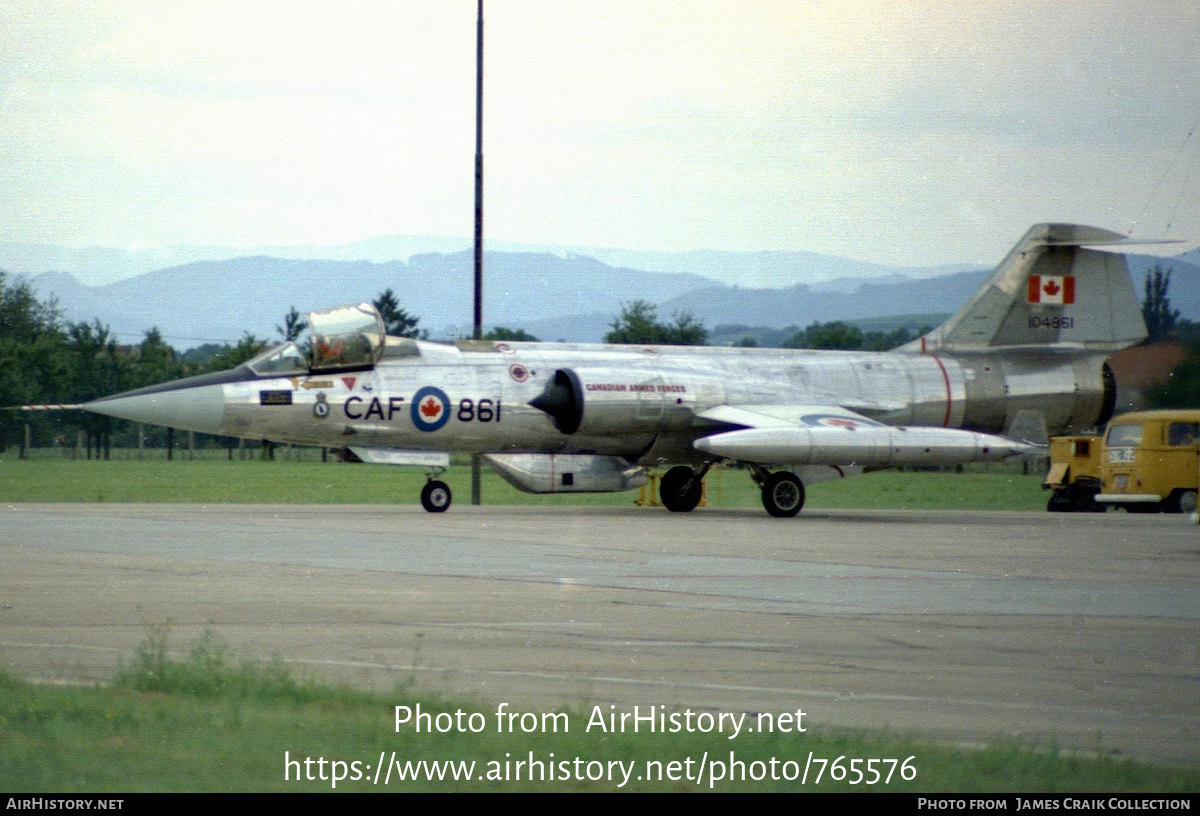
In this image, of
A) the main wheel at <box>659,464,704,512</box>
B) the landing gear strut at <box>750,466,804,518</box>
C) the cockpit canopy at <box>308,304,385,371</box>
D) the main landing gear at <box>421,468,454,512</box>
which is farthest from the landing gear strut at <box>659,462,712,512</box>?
the cockpit canopy at <box>308,304,385,371</box>

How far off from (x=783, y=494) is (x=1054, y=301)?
6998 millimetres

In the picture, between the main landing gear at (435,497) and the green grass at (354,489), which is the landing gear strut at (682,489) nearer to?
the green grass at (354,489)

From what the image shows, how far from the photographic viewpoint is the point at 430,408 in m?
20.5

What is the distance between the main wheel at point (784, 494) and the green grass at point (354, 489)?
5.69 m

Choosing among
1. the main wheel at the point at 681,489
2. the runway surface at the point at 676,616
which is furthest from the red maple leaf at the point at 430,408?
the main wheel at the point at 681,489

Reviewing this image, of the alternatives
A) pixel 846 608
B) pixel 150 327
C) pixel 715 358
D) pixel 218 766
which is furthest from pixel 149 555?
pixel 150 327

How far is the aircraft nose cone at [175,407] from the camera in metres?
19.4

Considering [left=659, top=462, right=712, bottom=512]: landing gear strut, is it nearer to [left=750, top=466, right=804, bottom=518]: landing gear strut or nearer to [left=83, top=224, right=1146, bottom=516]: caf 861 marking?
[left=83, top=224, right=1146, bottom=516]: caf 861 marking

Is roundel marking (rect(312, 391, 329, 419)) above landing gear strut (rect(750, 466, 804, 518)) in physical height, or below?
above

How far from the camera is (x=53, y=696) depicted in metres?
5.70

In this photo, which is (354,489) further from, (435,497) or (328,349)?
(328,349)

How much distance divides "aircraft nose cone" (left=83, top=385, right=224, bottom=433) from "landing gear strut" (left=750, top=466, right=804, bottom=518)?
341 inches

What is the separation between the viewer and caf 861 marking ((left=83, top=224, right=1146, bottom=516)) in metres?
20.0

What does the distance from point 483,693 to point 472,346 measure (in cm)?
1561
